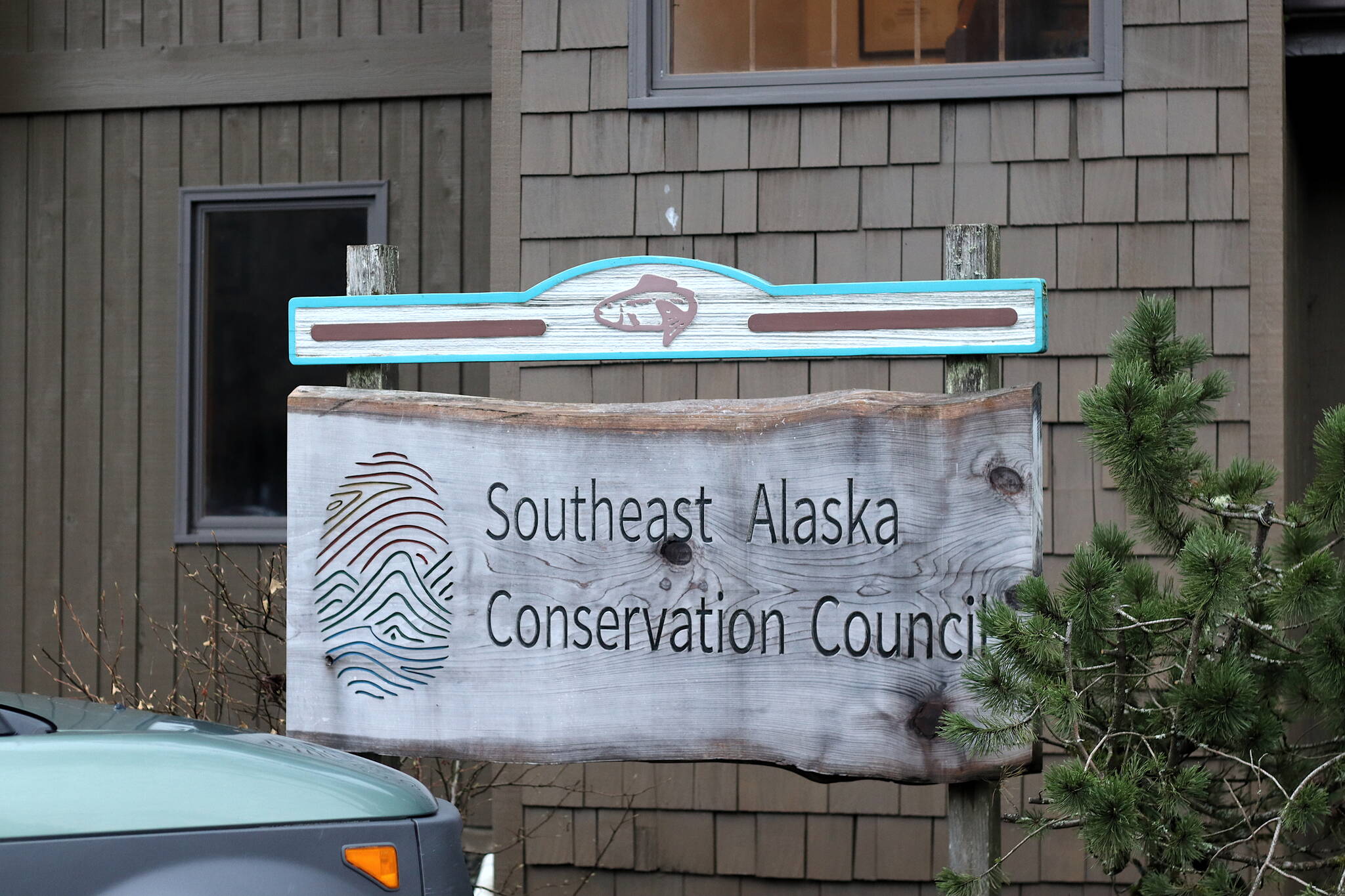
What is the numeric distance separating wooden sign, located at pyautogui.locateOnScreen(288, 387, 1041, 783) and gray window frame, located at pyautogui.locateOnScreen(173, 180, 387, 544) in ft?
6.96

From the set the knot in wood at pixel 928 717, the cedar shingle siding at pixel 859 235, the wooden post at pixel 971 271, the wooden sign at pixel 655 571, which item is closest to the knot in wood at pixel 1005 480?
the wooden sign at pixel 655 571

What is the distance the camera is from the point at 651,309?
2.76 meters

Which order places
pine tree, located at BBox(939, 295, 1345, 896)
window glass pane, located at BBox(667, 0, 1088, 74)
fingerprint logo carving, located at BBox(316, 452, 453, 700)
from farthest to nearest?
window glass pane, located at BBox(667, 0, 1088, 74) < fingerprint logo carving, located at BBox(316, 452, 453, 700) < pine tree, located at BBox(939, 295, 1345, 896)

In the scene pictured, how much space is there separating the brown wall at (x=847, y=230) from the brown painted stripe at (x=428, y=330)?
1.13 meters

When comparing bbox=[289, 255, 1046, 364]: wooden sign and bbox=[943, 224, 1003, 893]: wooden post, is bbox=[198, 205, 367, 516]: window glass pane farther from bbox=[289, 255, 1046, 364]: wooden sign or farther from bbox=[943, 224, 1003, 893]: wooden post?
bbox=[943, 224, 1003, 893]: wooden post

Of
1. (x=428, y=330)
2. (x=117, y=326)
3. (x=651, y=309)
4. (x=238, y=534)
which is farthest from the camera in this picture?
(x=117, y=326)

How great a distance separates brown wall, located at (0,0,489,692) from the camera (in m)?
4.84

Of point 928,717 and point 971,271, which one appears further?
point 971,271

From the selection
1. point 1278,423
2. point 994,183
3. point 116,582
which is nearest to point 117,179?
point 116,582

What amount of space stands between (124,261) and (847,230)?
115 inches

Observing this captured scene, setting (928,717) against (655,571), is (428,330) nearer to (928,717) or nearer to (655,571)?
(655,571)

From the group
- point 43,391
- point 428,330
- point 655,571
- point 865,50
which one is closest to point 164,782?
point 655,571

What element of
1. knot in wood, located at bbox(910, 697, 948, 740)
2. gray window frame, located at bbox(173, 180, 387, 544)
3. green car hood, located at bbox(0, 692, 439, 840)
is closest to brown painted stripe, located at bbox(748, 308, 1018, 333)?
knot in wood, located at bbox(910, 697, 948, 740)

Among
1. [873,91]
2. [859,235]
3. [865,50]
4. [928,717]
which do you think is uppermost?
[865,50]
